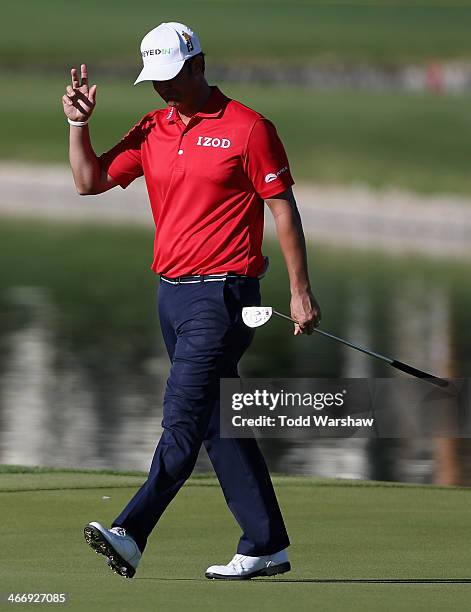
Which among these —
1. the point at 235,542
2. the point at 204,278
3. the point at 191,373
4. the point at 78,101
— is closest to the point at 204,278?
the point at 204,278

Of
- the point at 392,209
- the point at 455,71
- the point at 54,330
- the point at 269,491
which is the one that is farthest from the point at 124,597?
the point at 455,71

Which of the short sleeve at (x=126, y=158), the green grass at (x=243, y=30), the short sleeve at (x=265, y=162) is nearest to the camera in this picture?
the short sleeve at (x=265, y=162)

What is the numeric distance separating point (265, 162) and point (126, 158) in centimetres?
68

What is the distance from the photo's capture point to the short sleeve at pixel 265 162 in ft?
23.0

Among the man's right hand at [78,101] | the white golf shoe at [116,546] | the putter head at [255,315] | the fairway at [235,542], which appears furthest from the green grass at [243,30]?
the white golf shoe at [116,546]

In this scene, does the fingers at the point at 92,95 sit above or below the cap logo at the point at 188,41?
below

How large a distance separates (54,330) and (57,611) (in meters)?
12.9

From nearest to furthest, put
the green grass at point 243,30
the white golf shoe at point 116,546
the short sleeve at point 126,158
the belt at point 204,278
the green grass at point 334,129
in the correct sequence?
the white golf shoe at point 116,546 < the belt at point 204,278 < the short sleeve at point 126,158 < the green grass at point 334,129 < the green grass at point 243,30

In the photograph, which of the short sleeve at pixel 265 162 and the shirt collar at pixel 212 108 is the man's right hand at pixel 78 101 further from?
the short sleeve at pixel 265 162

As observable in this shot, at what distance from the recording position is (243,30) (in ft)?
202

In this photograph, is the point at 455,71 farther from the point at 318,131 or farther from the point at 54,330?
the point at 54,330

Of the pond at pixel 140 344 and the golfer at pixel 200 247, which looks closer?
the golfer at pixel 200 247

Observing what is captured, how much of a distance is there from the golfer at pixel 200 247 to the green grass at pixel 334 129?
2845 centimetres

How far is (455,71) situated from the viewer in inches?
1992
